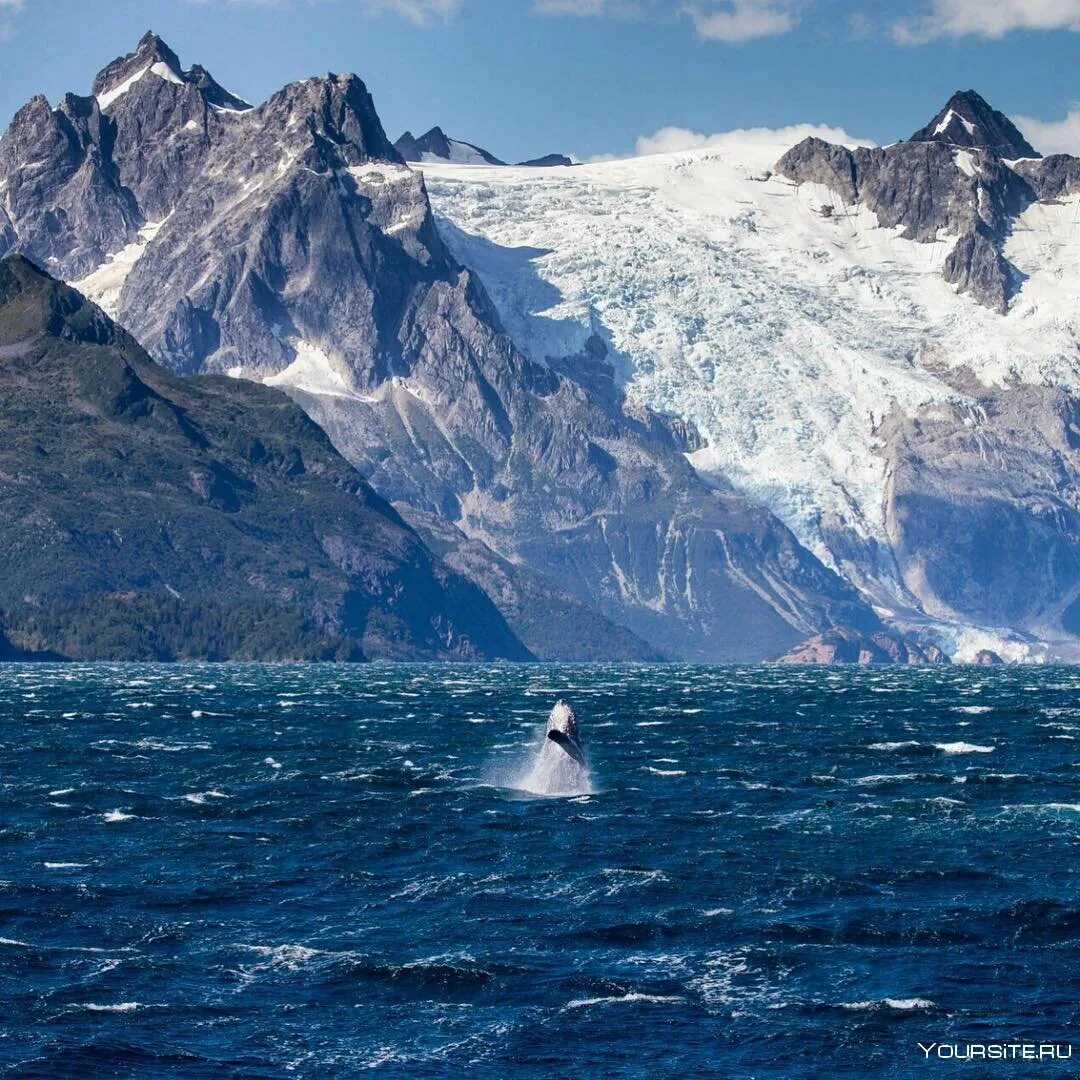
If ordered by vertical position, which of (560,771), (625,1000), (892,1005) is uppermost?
(560,771)

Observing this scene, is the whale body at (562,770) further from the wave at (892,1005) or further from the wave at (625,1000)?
the wave at (892,1005)

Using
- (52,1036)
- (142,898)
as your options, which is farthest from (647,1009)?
(142,898)

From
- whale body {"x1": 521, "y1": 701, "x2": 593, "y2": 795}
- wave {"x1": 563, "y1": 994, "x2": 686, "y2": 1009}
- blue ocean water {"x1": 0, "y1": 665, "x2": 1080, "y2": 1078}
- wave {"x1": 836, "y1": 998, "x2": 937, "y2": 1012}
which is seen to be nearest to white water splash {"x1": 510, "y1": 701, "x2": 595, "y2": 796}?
whale body {"x1": 521, "y1": 701, "x2": 593, "y2": 795}

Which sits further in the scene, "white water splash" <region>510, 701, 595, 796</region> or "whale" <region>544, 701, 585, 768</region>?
"white water splash" <region>510, 701, 595, 796</region>

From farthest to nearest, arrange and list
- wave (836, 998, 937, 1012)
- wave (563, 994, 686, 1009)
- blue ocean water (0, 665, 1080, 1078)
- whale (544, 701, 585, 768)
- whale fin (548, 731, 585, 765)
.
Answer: whale fin (548, 731, 585, 765)
whale (544, 701, 585, 768)
wave (563, 994, 686, 1009)
wave (836, 998, 937, 1012)
blue ocean water (0, 665, 1080, 1078)

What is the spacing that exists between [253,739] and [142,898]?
3836 inches

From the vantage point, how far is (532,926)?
9356 centimetres

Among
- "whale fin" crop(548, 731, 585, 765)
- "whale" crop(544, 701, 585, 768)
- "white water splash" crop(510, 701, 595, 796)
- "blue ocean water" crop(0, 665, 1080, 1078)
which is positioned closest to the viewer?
"blue ocean water" crop(0, 665, 1080, 1078)

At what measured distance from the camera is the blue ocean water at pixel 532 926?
250ft

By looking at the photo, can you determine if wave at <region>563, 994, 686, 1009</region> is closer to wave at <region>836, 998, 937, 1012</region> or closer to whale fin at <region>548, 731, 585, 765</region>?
wave at <region>836, 998, 937, 1012</region>

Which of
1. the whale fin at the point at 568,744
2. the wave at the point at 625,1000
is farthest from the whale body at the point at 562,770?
the wave at the point at 625,1000

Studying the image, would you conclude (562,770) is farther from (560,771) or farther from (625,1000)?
(625,1000)

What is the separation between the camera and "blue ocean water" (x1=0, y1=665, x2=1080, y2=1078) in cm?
7612

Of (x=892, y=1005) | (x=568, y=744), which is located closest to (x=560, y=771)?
(x=568, y=744)
